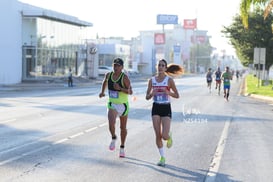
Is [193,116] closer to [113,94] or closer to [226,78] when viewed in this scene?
[113,94]

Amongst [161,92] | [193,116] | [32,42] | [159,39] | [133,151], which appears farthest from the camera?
[159,39]

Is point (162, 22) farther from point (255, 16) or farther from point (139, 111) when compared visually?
point (139, 111)

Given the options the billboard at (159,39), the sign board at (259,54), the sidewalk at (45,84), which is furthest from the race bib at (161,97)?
the billboard at (159,39)

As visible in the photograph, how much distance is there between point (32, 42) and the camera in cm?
5134

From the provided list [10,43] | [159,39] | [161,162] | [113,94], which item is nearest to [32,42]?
[10,43]

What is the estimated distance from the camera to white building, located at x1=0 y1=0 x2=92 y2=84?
47500 millimetres

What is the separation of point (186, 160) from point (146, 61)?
389 ft

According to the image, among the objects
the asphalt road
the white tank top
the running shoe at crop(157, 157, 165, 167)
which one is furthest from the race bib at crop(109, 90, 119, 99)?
the running shoe at crop(157, 157, 165, 167)

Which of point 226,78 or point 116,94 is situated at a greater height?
point 116,94

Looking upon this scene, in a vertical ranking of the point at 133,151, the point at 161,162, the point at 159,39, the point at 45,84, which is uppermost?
the point at 159,39

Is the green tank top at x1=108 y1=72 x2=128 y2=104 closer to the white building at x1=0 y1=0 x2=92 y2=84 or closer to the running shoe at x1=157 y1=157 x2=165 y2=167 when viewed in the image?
the running shoe at x1=157 y1=157 x2=165 y2=167

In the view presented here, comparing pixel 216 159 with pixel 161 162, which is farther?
pixel 216 159

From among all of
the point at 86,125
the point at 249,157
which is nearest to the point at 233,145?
the point at 249,157

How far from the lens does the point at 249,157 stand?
33.0 ft
